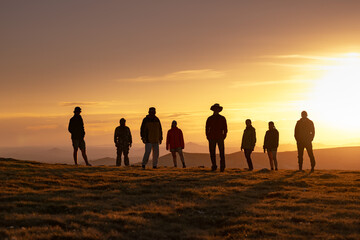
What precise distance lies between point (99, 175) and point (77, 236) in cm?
922

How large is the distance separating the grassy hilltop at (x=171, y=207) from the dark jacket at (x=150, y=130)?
325cm

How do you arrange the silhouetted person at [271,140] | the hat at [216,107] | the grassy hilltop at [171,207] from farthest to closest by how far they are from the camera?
1. the silhouetted person at [271,140]
2. the hat at [216,107]
3. the grassy hilltop at [171,207]

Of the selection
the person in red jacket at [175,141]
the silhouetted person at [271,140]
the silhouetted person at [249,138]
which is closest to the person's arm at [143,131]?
the person in red jacket at [175,141]

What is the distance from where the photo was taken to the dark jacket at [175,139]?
25.2 m

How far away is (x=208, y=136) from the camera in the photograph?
21.0m

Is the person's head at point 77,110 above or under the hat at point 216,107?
above

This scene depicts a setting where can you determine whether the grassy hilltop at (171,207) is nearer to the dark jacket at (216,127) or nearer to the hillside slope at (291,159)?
the dark jacket at (216,127)

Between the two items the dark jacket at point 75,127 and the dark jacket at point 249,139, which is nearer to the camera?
the dark jacket at point 75,127

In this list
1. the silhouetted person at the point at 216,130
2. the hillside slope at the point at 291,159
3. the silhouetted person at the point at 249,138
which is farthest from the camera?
the hillside slope at the point at 291,159

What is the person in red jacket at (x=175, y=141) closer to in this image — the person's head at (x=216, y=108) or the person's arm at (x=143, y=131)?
the person's arm at (x=143, y=131)

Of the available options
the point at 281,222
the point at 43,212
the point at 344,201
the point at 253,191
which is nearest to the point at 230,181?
the point at 253,191

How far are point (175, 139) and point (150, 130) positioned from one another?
14.4 ft

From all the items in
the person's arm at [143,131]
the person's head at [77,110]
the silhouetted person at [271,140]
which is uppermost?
the person's head at [77,110]

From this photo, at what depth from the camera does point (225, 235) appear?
32.1 feet
